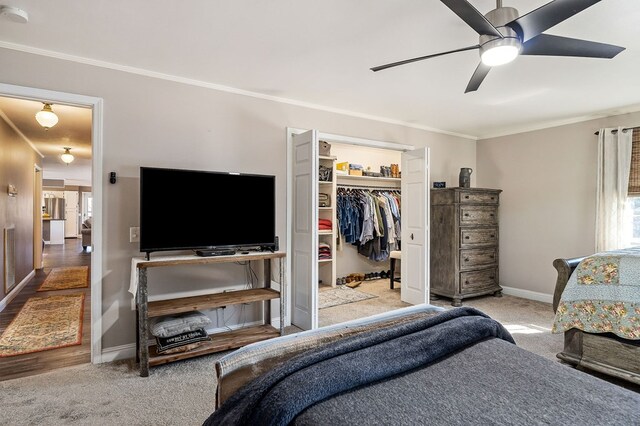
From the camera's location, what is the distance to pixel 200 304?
2.76 metres

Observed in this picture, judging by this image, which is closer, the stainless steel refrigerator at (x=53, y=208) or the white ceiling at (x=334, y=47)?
the white ceiling at (x=334, y=47)

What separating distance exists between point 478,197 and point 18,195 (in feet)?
21.4

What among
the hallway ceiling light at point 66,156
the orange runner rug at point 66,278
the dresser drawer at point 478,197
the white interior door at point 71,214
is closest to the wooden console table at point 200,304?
the dresser drawer at point 478,197

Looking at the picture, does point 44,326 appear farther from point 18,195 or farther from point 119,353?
point 18,195

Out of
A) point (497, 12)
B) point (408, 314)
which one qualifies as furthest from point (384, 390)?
point (497, 12)

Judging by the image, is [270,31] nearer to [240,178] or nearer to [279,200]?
[240,178]

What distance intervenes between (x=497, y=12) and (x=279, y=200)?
246cm

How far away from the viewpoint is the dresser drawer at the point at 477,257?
4.59 metres

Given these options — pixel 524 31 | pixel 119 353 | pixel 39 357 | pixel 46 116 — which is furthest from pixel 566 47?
pixel 46 116

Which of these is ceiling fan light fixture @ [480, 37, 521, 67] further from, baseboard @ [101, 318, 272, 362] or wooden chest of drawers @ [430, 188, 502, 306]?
baseboard @ [101, 318, 272, 362]

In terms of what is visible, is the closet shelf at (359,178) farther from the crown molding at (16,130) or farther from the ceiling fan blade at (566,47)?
the crown molding at (16,130)

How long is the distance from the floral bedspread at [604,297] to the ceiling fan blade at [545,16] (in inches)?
66.0

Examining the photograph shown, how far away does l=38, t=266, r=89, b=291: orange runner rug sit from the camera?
543 centimetres

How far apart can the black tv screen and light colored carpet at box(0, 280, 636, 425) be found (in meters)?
0.91
